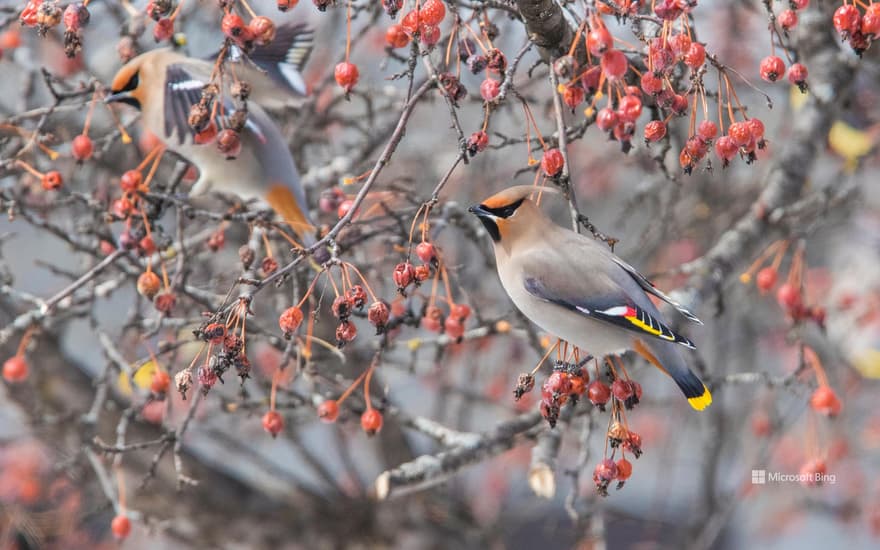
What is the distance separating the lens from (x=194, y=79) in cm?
237

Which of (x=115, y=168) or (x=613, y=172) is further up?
(x=613, y=172)

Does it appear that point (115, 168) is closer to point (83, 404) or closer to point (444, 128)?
point (83, 404)

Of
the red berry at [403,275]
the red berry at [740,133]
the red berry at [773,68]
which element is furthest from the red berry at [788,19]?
the red berry at [403,275]

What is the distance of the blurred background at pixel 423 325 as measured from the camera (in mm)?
2576

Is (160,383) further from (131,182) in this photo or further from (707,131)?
(707,131)

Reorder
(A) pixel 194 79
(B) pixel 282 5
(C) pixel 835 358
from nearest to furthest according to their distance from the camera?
(B) pixel 282 5 < (A) pixel 194 79 < (C) pixel 835 358

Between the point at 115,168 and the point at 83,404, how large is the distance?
2.77 ft

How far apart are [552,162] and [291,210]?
926 millimetres

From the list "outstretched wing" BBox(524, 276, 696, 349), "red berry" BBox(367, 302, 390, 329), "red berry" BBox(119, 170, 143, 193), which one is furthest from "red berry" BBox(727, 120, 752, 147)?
"red berry" BBox(119, 170, 143, 193)

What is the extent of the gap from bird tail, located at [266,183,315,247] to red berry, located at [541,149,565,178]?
825 millimetres

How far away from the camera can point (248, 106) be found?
247 cm

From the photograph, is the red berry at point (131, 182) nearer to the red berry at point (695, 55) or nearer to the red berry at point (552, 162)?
the red berry at point (552, 162)

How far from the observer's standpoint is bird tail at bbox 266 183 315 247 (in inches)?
98.3

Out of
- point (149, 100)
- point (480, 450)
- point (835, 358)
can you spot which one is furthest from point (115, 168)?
point (835, 358)
